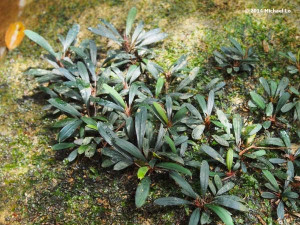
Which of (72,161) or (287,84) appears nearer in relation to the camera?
(72,161)

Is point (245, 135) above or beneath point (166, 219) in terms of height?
above

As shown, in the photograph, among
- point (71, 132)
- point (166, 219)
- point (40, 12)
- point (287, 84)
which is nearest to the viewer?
point (166, 219)

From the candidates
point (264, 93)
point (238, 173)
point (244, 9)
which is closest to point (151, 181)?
point (238, 173)

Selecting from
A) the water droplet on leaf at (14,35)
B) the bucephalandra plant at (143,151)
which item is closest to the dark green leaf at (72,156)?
the bucephalandra plant at (143,151)

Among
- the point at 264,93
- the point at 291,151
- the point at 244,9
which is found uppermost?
the point at 244,9

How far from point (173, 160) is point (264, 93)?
4.03ft

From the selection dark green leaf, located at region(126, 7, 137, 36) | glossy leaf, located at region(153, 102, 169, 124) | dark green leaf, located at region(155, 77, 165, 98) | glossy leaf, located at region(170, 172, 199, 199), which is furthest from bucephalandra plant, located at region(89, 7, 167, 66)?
glossy leaf, located at region(170, 172, 199, 199)

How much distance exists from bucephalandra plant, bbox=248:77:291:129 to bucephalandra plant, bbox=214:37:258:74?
239mm

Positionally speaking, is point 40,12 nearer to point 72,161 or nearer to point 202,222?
point 72,161

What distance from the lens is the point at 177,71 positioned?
2.92 m

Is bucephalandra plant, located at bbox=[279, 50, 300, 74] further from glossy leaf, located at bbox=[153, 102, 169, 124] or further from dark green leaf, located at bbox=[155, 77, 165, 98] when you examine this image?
glossy leaf, located at bbox=[153, 102, 169, 124]

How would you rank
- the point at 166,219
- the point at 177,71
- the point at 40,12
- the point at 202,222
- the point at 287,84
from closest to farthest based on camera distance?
the point at 202,222 → the point at 166,219 → the point at 287,84 → the point at 177,71 → the point at 40,12

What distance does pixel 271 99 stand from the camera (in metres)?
2.68

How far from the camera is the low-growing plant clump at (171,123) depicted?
7.18 feet
